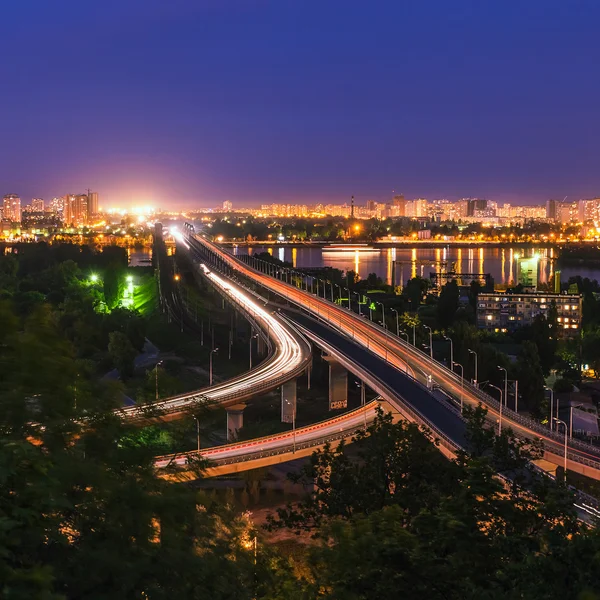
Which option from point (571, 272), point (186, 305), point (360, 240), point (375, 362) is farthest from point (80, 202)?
point (375, 362)

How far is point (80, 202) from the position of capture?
72.6 meters

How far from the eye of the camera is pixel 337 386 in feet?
36.2

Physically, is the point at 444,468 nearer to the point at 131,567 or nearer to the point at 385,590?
the point at 385,590

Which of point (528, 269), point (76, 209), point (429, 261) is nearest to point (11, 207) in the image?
point (76, 209)

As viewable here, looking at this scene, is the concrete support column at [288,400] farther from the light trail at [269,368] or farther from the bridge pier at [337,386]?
the bridge pier at [337,386]

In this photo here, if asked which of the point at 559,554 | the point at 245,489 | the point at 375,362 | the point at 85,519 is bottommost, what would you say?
the point at 245,489

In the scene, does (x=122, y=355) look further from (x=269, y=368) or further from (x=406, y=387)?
(x=406, y=387)

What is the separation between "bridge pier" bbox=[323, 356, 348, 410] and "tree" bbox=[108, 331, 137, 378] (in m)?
3.83

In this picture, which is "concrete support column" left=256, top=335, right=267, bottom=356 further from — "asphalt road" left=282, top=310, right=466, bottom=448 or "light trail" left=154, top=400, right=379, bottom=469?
"light trail" left=154, top=400, right=379, bottom=469

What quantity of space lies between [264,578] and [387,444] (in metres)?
1.37

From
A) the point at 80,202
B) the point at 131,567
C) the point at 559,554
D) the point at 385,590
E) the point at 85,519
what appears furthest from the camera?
the point at 80,202

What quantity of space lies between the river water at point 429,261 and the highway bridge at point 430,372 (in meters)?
14.4

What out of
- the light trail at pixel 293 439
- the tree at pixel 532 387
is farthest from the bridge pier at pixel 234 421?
the tree at pixel 532 387

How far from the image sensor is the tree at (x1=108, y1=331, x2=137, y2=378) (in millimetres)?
13078
